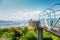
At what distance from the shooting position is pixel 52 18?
4.92 meters

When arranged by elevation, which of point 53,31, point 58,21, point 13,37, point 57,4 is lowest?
point 13,37

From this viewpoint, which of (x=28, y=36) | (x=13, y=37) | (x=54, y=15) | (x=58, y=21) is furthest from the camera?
(x=13, y=37)

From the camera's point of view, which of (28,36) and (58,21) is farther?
(28,36)

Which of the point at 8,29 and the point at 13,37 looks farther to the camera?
the point at 8,29

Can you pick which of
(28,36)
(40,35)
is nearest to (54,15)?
(40,35)

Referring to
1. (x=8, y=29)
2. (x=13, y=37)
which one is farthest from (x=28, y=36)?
(x=8, y=29)

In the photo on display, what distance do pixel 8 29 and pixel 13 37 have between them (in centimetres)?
301

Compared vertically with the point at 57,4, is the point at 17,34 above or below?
below

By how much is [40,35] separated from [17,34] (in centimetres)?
Result: 844

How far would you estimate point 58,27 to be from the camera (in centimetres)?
448

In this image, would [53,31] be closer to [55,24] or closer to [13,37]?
[55,24]

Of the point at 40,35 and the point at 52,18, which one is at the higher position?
the point at 52,18

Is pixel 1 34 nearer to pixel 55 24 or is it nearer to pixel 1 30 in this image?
pixel 1 30

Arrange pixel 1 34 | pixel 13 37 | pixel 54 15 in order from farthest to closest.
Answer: pixel 1 34
pixel 13 37
pixel 54 15
